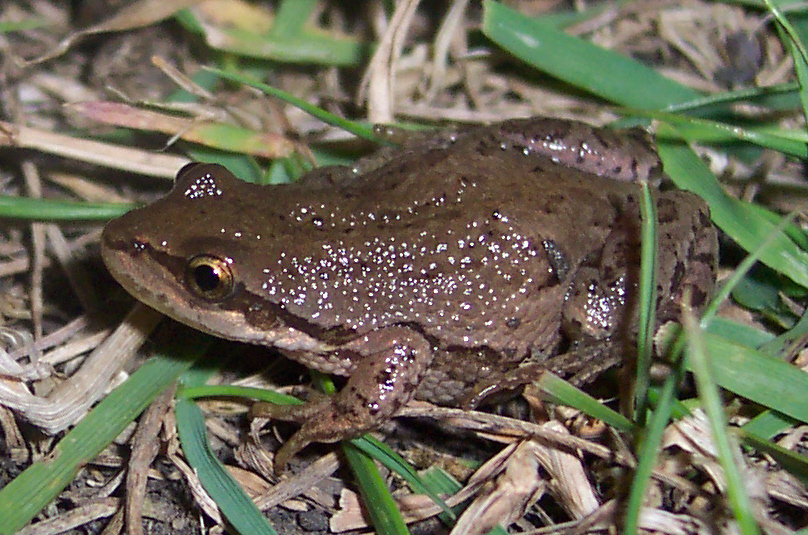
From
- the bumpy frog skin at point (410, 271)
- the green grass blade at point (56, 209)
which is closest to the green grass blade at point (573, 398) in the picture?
the bumpy frog skin at point (410, 271)

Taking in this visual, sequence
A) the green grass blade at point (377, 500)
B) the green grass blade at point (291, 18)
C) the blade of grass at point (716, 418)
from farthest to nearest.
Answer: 1. the green grass blade at point (291, 18)
2. the green grass blade at point (377, 500)
3. the blade of grass at point (716, 418)

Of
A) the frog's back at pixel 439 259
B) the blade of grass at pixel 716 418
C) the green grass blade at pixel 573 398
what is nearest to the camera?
the blade of grass at pixel 716 418

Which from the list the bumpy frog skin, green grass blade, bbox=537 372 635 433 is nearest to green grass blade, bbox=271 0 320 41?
the bumpy frog skin

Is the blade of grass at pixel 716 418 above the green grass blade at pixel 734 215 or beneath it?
beneath

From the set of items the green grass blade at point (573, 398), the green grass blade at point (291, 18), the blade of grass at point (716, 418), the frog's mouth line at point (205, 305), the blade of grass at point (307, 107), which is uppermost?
the green grass blade at point (291, 18)

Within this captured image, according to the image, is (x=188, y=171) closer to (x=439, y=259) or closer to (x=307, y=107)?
(x=307, y=107)

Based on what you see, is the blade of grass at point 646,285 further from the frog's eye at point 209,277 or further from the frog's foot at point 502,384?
the frog's eye at point 209,277

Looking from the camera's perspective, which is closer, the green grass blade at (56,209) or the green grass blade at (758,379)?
the green grass blade at (758,379)

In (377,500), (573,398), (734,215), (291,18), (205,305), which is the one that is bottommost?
(377,500)

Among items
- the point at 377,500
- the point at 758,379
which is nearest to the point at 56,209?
the point at 377,500
